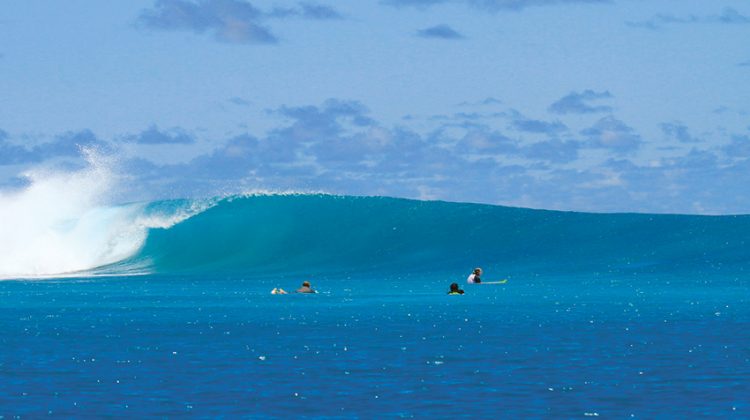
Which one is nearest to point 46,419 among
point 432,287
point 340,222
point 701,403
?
point 701,403

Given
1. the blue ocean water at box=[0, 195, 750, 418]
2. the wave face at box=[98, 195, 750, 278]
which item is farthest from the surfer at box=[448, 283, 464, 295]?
the wave face at box=[98, 195, 750, 278]

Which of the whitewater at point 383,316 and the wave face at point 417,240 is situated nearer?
the whitewater at point 383,316

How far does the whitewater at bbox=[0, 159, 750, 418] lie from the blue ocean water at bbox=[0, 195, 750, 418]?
0.06 metres

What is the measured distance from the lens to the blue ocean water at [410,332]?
40.0 feet

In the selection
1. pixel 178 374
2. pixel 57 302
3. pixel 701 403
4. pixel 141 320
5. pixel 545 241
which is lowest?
pixel 701 403

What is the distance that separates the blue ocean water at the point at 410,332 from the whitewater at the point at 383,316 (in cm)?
6

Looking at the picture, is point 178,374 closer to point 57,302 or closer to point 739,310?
point 739,310

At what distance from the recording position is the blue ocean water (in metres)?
12.2

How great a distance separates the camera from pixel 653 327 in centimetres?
1995

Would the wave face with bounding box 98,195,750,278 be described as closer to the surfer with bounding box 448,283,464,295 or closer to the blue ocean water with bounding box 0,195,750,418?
the blue ocean water with bounding box 0,195,750,418

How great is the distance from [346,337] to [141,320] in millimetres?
5540

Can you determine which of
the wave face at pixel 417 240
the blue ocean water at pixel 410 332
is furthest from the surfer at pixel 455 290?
the wave face at pixel 417 240

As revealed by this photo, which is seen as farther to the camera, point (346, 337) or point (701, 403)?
point (346, 337)

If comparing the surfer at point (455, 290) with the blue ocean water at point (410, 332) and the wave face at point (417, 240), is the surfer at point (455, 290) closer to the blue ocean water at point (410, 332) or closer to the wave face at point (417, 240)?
the blue ocean water at point (410, 332)
